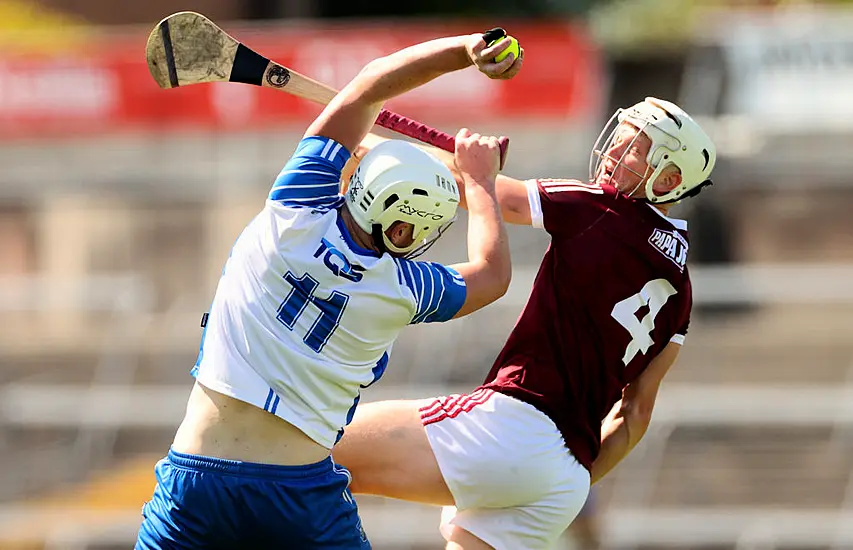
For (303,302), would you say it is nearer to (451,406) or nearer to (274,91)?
(451,406)

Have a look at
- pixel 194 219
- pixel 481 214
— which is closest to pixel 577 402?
pixel 481 214

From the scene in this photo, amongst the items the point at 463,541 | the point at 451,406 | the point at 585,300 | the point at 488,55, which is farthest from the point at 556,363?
the point at 488,55

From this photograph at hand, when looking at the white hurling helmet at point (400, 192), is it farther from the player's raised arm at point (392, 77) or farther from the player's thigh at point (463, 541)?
the player's thigh at point (463, 541)

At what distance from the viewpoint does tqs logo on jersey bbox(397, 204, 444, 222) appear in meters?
3.16

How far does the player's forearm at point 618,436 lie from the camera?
3963mm

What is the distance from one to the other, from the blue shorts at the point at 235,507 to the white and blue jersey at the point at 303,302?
14 cm

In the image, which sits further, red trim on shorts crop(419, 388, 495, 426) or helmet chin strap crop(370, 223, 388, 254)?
red trim on shorts crop(419, 388, 495, 426)

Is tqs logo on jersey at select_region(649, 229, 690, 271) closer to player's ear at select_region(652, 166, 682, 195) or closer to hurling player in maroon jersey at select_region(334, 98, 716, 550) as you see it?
hurling player in maroon jersey at select_region(334, 98, 716, 550)

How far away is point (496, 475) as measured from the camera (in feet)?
12.0

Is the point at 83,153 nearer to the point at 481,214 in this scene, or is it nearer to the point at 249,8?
the point at 249,8

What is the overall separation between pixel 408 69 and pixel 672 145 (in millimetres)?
829

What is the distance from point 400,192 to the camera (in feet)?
10.3

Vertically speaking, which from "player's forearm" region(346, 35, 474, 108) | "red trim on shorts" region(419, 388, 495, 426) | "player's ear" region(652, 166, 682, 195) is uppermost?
"player's forearm" region(346, 35, 474, 108)

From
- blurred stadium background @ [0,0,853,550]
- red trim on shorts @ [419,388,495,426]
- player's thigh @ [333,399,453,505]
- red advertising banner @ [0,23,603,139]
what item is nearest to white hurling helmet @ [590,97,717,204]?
red trim on shorts @ [419,388,495,426]
